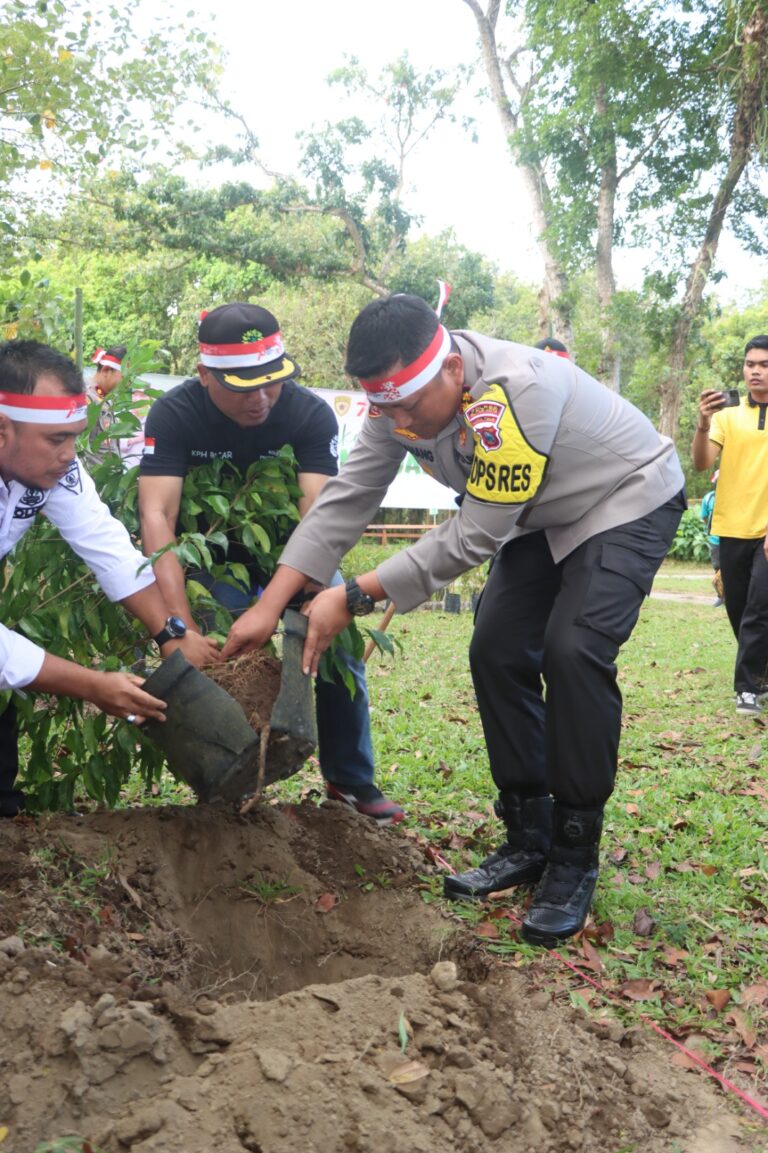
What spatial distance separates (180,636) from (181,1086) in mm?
1522

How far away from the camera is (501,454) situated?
9.34 feet

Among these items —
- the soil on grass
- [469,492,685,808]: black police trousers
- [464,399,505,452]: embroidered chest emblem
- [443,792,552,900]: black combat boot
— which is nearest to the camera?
the soil on grass

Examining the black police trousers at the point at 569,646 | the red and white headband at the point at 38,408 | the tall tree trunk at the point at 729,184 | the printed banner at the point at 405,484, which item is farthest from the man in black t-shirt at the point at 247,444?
the tall tree trunk at the point at 729,184

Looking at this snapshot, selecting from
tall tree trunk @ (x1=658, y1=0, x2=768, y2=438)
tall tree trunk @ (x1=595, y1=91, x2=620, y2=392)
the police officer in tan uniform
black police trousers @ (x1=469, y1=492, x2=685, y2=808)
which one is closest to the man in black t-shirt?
the police officer in tan uniform

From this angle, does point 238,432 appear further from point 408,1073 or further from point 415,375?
point 408,1073

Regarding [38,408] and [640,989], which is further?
[38,408]

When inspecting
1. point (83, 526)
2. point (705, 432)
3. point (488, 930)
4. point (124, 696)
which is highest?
point (705, 432)

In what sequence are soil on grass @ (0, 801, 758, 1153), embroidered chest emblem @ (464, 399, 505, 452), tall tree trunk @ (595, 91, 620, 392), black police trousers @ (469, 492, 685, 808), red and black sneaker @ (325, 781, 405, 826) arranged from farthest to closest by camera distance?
tall tree trunk @ (595, 91, 620, 392) → red and black sneaker @ (325, 781, 405, 826) → black police trousers @ (469, 492, 685, 808) → embroidered chest emblem @ (464, 399, 505, 452) → soil on grass @ (0, 801, 758, 1153)

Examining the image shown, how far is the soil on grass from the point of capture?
1.93 meters

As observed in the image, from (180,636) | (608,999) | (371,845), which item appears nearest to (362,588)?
(180,636)

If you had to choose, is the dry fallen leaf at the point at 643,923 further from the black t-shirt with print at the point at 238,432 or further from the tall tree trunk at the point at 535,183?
the tall tree trunk at the point at 535,183

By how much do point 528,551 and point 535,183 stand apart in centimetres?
1976

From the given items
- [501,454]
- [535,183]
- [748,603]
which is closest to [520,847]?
[501,454]

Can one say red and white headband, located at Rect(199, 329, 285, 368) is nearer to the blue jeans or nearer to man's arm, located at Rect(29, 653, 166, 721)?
the blue jeans
